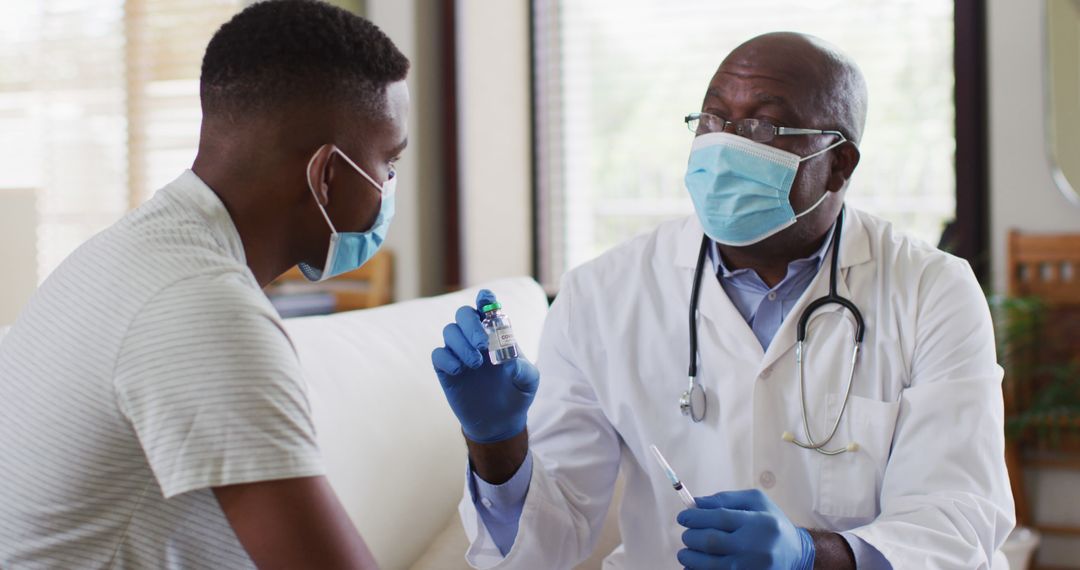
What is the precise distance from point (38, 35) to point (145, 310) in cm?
184

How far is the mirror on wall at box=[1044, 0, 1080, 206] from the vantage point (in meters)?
2.64

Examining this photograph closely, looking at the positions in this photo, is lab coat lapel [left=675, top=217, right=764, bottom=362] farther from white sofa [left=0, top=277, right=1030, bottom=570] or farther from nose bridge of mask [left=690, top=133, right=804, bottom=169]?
white sofa [left=0, top=277, right=1030, bottom=570]

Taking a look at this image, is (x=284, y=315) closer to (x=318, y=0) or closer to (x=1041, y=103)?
(x=318, y=0)

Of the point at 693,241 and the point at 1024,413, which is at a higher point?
the point at 693,241

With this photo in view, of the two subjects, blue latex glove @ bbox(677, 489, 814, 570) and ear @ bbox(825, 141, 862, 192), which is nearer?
blue latex glove @ bbox(677, 489, 814, 570)

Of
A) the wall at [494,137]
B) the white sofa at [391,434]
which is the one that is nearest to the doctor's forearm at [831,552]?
the white sofa at [391,434]

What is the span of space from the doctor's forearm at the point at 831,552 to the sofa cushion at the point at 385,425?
23.1 inches

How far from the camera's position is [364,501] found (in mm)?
1318

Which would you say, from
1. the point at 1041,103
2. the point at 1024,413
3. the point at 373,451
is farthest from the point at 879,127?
the point at 373,451

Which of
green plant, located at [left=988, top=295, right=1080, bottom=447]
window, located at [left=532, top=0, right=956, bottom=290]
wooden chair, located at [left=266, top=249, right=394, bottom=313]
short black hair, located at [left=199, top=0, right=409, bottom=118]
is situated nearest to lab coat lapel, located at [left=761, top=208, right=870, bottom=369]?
short black hair, located at [left=199, top=0, right=409, bottom=118]

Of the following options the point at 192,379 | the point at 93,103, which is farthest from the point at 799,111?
the point at 93,103

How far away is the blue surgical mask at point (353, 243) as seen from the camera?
103 cm

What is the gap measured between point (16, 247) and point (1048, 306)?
2490 mm

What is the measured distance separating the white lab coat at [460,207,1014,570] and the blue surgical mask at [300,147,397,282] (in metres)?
0.42
